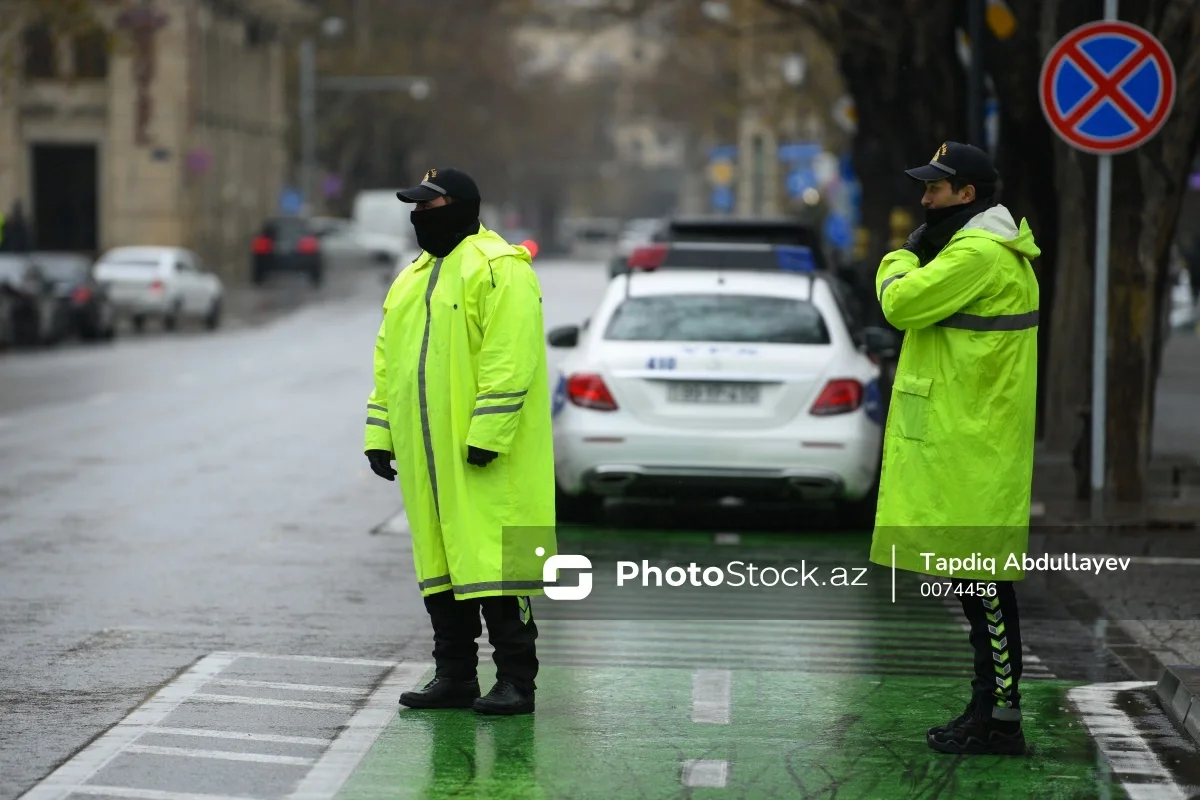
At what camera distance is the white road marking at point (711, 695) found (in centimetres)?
780

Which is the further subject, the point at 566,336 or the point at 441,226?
the point at 566,336

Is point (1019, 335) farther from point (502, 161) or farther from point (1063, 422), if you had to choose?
point (502, 161)

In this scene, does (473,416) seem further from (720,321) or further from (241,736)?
(720,321)

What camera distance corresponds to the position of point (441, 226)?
24.6 feet

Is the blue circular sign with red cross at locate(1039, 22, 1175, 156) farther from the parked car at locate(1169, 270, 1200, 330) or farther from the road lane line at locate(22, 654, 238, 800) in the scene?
the parked car at locate(1169, 270, 1200, 330)

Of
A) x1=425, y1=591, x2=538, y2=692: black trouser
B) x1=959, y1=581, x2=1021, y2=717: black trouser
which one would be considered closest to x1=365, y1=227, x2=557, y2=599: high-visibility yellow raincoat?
x1=425, y1=591, x2=538, y2=692: black trouser

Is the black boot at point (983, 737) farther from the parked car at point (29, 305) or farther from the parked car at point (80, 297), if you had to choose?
the parked car at point (80, 297)

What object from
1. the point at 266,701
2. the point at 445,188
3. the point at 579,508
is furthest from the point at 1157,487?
the point at 445,188

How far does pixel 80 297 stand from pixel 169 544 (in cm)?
2421

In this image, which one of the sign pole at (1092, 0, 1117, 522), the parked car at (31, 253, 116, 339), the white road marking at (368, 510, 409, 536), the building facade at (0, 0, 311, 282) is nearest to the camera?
the white road marking at (368, 510, 409, 536)

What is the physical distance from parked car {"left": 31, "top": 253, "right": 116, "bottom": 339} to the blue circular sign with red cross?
80.6 ft

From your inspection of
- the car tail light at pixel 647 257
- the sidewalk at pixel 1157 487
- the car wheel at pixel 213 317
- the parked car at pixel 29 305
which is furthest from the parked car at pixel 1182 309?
the car tail light at pixel 647 257

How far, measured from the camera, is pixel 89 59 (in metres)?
60.2

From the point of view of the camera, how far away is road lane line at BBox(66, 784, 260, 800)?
646 centimetres
